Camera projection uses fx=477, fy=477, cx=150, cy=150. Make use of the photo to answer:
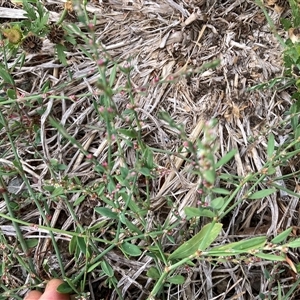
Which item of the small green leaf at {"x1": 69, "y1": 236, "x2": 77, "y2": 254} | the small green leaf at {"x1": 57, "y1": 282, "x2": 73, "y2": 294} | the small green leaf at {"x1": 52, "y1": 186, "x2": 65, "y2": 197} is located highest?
the small green leaf at {"x1": 52, "y1": 186, "x2": 65, "y2": 197}

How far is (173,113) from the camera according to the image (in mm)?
1219

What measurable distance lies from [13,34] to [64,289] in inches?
23.0

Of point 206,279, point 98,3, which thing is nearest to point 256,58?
point 98,3

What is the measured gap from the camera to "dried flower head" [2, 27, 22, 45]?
109 cm

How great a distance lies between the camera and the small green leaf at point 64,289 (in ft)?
3.29

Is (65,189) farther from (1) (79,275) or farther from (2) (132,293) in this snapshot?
(2) (132,293)

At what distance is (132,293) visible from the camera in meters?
1.14

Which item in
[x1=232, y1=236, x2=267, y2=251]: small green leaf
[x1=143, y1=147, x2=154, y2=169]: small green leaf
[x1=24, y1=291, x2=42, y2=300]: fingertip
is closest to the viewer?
[x1=232, y1=236, x2=267, y2=251]: small green leaf

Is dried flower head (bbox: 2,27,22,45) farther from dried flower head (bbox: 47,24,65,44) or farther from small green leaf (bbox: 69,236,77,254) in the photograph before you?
small green leaf (bbox: 69,236,77,254)

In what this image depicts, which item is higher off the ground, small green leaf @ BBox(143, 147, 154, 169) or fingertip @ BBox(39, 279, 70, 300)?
small green leaf @ BBox(143, 147, 154, 169)

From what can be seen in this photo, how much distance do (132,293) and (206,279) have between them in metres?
0.18

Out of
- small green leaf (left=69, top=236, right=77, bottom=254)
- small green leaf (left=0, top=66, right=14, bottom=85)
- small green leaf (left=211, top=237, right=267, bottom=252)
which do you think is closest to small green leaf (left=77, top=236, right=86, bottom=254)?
small green leaf (left=69, top=236, right=77, bottom=254)

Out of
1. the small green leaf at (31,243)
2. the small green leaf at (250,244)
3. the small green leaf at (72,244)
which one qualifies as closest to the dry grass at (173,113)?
the small green leaf at (31,243)

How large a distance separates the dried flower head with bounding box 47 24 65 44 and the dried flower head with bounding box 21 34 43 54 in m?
0.05
